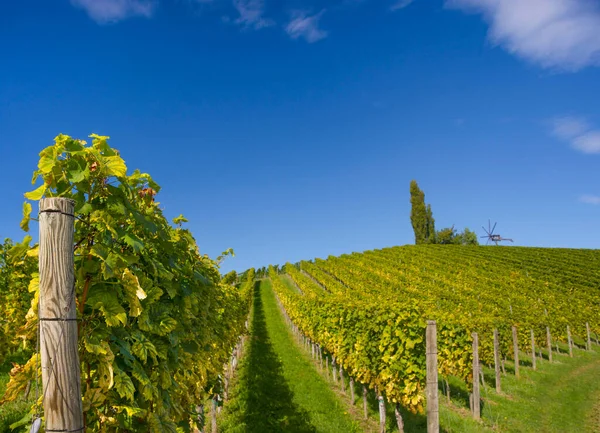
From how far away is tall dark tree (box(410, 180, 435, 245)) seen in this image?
8581 cm

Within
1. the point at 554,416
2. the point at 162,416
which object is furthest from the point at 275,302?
the point at 162,416

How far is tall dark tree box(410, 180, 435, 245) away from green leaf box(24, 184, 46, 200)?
87816 millimetres

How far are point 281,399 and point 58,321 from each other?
11114mm

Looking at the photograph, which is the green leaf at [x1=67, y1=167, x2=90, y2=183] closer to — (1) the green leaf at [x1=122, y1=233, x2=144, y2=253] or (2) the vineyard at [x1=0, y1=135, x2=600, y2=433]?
(2) the vineyard at [x1=0, y1=135, x2=600, y2=433]

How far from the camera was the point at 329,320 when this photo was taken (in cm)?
1417

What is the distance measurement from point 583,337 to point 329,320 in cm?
2071

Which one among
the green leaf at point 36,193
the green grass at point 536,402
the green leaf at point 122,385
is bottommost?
the green grass at point 536,402

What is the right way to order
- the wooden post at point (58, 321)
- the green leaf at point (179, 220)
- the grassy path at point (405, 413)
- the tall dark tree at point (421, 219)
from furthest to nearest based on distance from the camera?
the tall dark tree at point (421, 219) → the grassy path at point (405, 413) → the green leaf at point (179, 220) → the wooden post at point (58, 321)

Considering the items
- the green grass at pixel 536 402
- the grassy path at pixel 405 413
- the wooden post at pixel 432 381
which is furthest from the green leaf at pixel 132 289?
the green grass at pixel 536 402

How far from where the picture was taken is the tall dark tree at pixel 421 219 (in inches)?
3378

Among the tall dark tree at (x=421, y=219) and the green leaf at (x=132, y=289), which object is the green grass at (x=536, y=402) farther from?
the tall dark tree at (x=421, y=219)

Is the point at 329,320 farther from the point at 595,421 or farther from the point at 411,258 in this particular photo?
the point at 411,258

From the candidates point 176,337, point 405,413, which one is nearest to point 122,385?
point 176,337

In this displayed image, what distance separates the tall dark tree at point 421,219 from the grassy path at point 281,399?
70.4 metres
